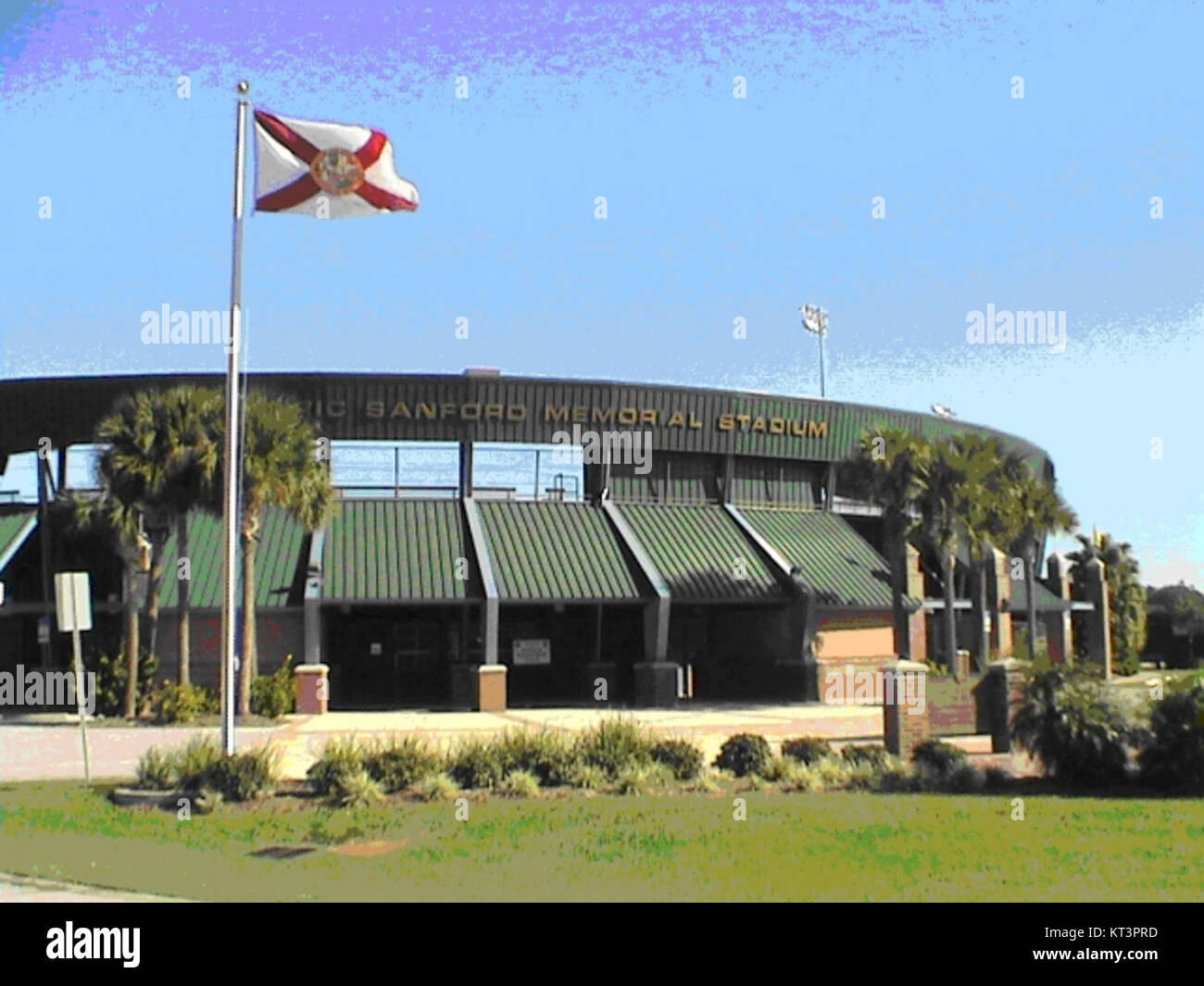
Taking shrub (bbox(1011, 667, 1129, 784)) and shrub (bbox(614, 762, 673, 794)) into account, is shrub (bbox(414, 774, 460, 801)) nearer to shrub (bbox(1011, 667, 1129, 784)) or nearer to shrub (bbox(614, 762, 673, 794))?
shrub (bbox(614, 762, 673, 794))

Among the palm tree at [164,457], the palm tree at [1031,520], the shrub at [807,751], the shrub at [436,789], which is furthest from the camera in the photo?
the palm tree at [1031,520]

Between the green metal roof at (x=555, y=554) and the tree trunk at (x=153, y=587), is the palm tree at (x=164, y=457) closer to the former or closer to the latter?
the tree trunk at (x=153, y=587)

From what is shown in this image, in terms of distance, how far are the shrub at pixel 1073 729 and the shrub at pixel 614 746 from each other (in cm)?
474

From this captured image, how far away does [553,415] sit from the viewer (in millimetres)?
38875

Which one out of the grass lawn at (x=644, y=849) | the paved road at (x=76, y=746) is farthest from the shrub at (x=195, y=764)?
the paved road at (x=76, y=746)

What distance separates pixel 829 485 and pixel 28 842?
3392 cm

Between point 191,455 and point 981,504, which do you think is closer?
point 191,455

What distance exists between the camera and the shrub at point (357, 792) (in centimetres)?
1451

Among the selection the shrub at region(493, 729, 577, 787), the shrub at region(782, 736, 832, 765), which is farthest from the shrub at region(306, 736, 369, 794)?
the shrub at region(782, 736, 832, 765)

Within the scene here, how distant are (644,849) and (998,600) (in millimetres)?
37006

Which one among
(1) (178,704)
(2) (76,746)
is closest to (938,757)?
(2) (76,746)

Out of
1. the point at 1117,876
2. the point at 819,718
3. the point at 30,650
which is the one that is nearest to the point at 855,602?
the point at 819,718

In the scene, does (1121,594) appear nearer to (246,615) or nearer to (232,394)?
(246,615)
